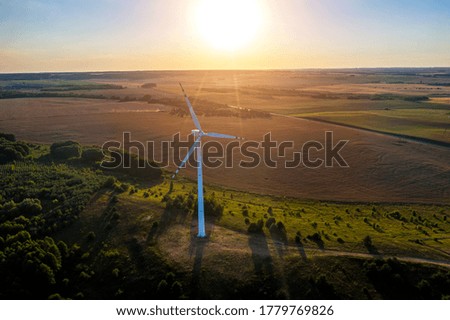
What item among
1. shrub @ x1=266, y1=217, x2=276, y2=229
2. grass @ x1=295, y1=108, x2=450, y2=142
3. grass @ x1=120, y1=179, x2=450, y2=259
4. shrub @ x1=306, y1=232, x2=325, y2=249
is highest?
grass @ x1=295, y1=108, x2=450, y2=142

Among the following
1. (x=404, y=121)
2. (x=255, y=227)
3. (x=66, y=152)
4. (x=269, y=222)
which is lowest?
(x=269, y=222)

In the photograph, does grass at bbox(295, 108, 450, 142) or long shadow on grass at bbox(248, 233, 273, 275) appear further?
grass at bbox(295, 108, 450, 142)

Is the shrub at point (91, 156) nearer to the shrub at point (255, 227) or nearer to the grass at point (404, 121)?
the shrub at point (255, 227)

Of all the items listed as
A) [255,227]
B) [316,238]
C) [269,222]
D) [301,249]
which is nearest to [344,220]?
[316,238]

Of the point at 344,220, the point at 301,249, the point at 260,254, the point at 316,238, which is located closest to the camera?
the point at 260,254

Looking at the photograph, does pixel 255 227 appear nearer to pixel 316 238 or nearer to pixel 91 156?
pixel 316 238

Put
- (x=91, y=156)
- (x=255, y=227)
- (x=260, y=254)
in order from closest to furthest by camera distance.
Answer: (x=260, y=254), (x=255, y=227), (x=91, y=156)

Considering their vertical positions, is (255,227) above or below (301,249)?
above

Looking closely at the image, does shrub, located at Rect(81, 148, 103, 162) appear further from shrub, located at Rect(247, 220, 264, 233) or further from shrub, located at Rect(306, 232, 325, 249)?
shrub, located at Rect(306, 232, 325, 249)

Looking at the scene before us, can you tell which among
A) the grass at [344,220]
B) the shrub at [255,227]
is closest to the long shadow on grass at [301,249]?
the grass at [344,220]

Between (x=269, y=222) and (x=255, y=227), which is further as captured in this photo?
(x=269, y=222)

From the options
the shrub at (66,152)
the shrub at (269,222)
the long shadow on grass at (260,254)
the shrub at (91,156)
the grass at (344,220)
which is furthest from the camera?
the shrub at (66,152)

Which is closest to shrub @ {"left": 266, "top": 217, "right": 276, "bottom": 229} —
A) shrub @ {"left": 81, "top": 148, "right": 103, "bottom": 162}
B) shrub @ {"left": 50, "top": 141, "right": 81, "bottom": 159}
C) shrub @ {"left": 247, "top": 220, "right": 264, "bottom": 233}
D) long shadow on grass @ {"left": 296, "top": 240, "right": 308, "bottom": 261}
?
shrub @ {"left": 247, "top": 220, "right": 264, "bottom": 233}

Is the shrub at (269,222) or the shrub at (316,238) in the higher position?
the shrub at (269,222)
